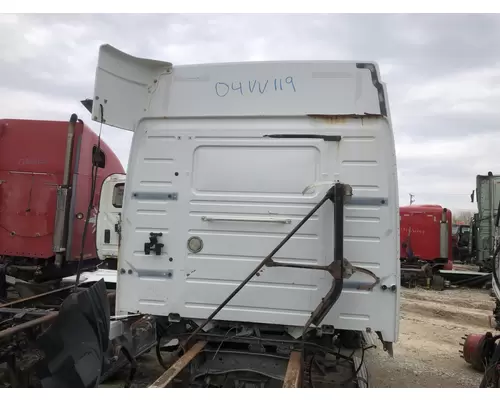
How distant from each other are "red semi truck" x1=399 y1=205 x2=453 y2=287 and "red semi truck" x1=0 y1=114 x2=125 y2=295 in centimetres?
1085

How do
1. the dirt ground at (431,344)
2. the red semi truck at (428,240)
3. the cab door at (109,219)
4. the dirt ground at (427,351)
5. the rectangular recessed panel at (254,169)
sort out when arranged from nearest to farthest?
the rectangular recessed panel at (254,169)
the dirt ground at (427,351)
the dirt ground at (431,344)
the cab door at (109,219)
the red semi truck at (428,240)

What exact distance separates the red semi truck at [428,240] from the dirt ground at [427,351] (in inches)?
87.2

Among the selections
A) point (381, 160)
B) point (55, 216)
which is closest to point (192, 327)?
point (381, 160)

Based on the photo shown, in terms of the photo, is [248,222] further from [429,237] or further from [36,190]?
[429,237]

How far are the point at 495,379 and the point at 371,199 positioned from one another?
218cm

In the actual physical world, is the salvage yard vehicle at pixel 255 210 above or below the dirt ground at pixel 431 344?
above

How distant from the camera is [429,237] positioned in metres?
14.4

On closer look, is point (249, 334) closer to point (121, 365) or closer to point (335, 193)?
point (335, 193)

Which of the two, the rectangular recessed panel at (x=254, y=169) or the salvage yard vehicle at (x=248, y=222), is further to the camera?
the rectangular recessed panel at (x=254, y=169)

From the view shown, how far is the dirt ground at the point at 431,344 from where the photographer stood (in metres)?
5.79

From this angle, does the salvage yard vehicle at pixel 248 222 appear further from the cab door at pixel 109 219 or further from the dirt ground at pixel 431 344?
the cab door at pixel 109 219

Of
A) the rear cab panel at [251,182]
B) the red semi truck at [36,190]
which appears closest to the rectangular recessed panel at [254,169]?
the rear cab panel at [251,182]

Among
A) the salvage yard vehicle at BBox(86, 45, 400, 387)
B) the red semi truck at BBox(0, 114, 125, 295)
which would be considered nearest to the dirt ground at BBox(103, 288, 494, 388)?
the salvage yard vehicle at BBox(86, 45, 400, 387)

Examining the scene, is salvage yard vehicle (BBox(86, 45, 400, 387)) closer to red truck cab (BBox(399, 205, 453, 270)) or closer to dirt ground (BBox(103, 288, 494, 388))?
dirt ground (BBox(103, 288, 494, 388))
